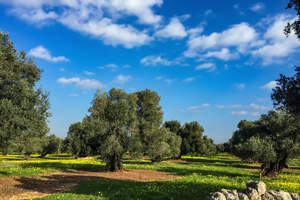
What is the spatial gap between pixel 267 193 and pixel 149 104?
2595 cm

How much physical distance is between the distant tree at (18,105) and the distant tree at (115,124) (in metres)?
11.3

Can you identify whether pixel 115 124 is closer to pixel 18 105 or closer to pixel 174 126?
pixel 18 105

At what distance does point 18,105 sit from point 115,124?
15.6m

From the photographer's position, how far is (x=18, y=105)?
782 inches

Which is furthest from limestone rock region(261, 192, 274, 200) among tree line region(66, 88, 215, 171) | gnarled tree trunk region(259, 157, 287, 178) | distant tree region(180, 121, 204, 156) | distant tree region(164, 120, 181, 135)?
distant tree region(164, 120, 181, 135)

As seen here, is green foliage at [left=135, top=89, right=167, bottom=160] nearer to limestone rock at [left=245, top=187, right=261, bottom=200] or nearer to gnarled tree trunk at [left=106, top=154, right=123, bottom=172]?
gnarled tree trunk at [left=106, top=154, right=123, bottom=172]

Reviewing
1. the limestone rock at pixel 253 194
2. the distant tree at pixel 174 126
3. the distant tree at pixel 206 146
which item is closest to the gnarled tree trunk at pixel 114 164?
the limestone rock at pixel 253 194

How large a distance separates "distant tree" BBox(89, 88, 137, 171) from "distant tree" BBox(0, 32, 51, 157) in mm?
11279

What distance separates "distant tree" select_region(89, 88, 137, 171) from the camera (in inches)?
1253

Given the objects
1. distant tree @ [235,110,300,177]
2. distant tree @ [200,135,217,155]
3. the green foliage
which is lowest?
distant tree @ [200,135,217,155]

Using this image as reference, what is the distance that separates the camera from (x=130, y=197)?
1517 centimetres

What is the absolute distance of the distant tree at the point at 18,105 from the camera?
18.5 m

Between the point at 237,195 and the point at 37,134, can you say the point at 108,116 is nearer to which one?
the point at 37,134

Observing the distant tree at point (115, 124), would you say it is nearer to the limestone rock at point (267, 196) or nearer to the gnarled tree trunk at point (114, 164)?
the gnarled tree trunk at point (114, 164)
